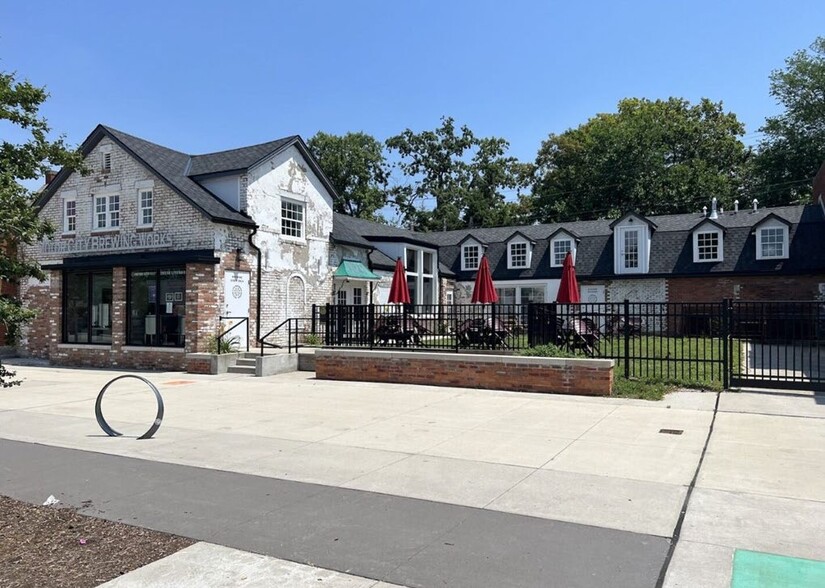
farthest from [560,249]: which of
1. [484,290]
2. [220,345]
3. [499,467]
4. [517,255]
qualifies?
[499,467]

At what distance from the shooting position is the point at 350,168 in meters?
51.8

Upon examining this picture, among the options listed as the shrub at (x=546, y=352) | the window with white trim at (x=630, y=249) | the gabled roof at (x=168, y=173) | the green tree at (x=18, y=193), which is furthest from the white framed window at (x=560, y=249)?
the green tree at (x=18, y=193)

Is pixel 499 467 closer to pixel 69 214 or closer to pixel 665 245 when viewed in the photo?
pixel 69 214

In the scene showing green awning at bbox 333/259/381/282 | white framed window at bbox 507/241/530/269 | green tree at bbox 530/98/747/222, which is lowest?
green awning at bbox 333/259/381/282

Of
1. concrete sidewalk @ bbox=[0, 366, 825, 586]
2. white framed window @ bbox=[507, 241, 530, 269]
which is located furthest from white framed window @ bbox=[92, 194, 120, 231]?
white framed window @ bbox=[507, 241, 530, 269]

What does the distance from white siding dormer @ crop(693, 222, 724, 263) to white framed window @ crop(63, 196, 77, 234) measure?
2597cm

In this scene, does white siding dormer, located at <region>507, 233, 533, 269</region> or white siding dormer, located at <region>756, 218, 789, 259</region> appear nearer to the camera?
white siding dormer, located at <region>756, 218, 789, 259</region>

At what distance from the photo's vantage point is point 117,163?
20.1m

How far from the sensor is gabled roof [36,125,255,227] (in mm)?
18516

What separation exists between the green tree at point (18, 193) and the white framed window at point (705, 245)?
27915 millimetres

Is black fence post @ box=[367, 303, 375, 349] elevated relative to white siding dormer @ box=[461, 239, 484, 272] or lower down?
lower down

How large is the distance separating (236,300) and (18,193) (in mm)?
13506

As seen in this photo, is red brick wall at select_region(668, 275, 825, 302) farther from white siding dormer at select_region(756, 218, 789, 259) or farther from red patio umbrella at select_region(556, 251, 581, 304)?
red patio umbrella at select_region(556, 251, 581, 304)

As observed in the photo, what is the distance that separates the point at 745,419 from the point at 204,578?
8.39 m
